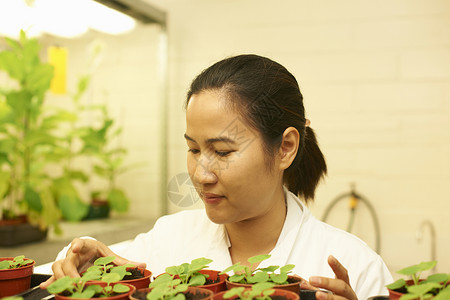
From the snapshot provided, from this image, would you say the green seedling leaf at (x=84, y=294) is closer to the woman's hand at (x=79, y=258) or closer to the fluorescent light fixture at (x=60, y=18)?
the woman's hand at (x=79, y=258)

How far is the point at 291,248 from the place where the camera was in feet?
3.58

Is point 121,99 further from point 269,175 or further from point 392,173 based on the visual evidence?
point 269,175

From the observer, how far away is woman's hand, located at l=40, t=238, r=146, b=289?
85 cm

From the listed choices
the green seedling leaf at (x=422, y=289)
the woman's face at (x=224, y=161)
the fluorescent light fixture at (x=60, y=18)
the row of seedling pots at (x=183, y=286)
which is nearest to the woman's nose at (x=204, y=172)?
the woman's face at (x=224, y=161)

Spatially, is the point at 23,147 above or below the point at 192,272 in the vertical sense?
above

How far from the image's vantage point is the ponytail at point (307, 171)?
4.20 ft

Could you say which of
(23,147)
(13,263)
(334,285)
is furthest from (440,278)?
(23,147)

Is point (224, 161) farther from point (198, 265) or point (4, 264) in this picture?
point (4, 264)

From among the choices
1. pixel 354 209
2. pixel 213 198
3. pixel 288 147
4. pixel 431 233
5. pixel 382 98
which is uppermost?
pixel 382 98

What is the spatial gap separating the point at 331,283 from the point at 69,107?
2584mm

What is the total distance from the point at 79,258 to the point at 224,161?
35 cm

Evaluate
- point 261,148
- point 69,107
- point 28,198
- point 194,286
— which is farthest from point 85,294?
point 69,107

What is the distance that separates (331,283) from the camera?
2.35 ft

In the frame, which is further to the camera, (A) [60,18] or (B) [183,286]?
(A) [60,18]
